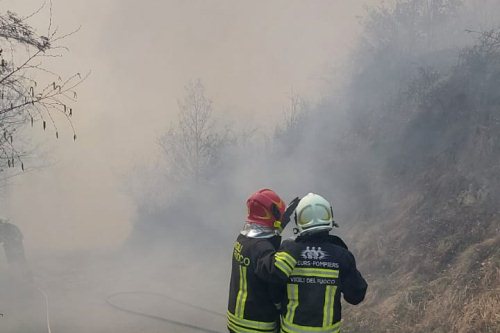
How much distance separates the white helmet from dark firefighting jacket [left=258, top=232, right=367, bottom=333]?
0.09 m

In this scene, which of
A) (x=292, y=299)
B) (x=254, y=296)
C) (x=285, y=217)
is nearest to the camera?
(x=292, y=299)

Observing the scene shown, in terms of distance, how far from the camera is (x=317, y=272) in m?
2.64

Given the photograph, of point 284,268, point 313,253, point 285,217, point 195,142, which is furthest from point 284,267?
point 195,142

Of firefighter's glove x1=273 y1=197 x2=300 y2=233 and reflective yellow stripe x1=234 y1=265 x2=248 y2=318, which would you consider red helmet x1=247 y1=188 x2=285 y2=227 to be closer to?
firefighter's glove x1=273 y1=197 x2=300 y2=233

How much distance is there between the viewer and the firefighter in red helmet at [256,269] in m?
2.86

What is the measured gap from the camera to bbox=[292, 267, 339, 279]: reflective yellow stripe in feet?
8.68

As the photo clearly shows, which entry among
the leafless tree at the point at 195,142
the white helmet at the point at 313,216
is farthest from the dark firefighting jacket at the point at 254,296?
the leafless tree at the point at 195,142

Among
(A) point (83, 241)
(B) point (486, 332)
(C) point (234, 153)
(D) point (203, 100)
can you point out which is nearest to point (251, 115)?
(D) point (203, 100)

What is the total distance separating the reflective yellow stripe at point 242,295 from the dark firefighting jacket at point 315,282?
23 centimetres

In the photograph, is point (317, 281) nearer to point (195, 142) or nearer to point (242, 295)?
point (242, 295)

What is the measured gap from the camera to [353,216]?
10.1 meters

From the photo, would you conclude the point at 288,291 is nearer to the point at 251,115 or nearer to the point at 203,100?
the point at 203,100

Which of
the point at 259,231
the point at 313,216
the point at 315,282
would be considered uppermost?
the point at 313,216

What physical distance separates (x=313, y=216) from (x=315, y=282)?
398 mm
